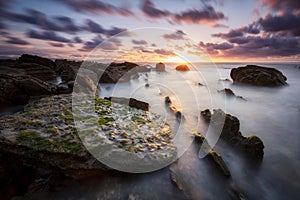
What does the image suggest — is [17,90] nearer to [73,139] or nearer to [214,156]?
[73,139]

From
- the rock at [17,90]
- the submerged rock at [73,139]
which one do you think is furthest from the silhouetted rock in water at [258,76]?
the rock at [17,90]

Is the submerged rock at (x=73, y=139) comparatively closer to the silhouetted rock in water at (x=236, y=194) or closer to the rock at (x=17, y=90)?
the silhouetted rock in water at (x=236, y=194)

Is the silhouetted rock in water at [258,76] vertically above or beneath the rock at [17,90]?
above

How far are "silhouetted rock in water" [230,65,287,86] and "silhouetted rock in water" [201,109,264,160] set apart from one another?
17.2 metres

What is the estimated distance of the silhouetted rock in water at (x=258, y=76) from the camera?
18.9 m

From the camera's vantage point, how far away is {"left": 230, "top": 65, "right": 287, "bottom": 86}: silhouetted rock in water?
1890 centimetres

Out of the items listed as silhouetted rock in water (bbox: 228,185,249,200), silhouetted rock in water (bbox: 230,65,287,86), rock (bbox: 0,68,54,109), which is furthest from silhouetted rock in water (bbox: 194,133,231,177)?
silhouetted rock in water (bbox: 230,65,287,86)

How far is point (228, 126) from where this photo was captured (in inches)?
→ 234

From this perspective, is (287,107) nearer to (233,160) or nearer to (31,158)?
(233,160)

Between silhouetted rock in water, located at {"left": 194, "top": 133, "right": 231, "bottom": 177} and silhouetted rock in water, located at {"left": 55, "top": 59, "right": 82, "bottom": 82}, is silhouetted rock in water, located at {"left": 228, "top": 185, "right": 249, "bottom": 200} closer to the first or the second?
silhouetted rock in water, located at {"left": 194, "top": 133, "right": 231, "bottom": 177}

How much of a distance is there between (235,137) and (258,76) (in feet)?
62.3

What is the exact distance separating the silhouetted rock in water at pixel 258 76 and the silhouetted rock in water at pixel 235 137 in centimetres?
1722

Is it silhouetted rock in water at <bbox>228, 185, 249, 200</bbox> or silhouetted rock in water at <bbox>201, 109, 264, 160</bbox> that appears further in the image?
silhouetted rock in water at <bbox>201, 109, 264, 160</bbox>

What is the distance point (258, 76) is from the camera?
1962cm
